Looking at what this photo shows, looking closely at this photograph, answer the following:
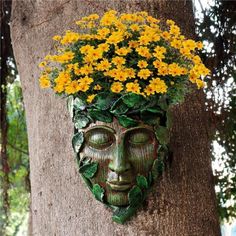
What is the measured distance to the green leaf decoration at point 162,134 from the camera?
→ 1927mm

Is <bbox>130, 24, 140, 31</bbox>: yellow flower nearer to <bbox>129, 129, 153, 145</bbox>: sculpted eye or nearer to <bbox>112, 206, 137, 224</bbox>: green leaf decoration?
<bbox>129, 129, 153, 145</bbox>: sculpted eye

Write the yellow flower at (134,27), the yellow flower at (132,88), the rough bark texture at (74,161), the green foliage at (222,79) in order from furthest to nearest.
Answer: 1. the green foliage at (222,79)
2. the rough bark texture at (74,161)
3. the yellow flower at (134,27)
4. the yellow flower at (132,88)

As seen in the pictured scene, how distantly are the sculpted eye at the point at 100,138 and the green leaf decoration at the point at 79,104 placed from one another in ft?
0.33

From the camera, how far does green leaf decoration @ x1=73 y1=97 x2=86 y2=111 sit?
6.19 ft

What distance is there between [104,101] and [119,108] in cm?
6

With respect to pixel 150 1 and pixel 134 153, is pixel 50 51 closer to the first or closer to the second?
pixel 150 1

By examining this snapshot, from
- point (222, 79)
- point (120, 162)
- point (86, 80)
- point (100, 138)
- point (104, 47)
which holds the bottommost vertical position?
point (120, 162)

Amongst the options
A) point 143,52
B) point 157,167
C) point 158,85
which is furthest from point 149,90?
A: point 157,167

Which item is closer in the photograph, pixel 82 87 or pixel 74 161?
pixel 82 87

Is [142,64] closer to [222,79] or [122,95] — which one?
[122,95]

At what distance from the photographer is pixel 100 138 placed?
75.2 inches

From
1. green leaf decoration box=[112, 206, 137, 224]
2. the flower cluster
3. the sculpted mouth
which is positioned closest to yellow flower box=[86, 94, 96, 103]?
the flower cluster

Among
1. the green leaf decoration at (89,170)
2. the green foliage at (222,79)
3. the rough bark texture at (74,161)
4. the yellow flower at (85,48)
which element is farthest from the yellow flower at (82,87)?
the green foliage at (222,79)

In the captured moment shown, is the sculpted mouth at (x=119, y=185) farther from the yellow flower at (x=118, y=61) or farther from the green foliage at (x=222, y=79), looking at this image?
the green foliage at (x=222, y=79)
